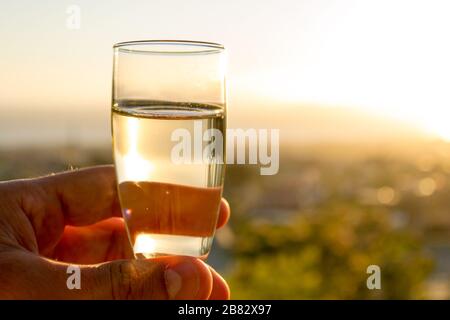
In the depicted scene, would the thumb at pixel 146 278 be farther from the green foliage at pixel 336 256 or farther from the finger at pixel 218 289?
the green foliage at pixel 336 256

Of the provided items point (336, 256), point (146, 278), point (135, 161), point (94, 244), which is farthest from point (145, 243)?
point (336, 256)

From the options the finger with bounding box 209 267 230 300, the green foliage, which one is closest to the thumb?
the finger with bounding box 209 267 230 300

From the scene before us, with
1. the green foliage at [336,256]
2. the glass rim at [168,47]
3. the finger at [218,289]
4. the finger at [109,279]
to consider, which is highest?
the glass rim at [168,47]

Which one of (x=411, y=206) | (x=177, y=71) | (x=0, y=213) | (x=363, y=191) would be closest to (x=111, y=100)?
(x=177, y=71)

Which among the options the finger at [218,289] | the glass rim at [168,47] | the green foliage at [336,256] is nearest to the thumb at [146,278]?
the finger at [218,289]

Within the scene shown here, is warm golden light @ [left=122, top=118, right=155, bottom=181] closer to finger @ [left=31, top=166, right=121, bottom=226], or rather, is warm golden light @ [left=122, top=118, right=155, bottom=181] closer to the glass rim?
the glass rim

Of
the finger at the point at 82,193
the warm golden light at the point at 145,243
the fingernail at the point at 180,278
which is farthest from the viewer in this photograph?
the finger at the point at 82,193
